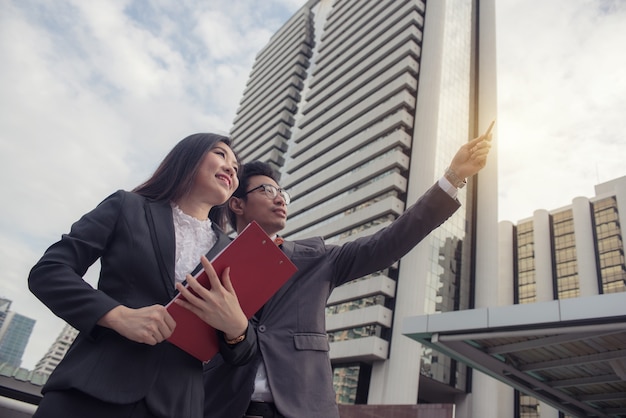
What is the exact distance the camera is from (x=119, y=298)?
4.68 feet

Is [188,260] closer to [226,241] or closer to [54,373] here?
[226,241]

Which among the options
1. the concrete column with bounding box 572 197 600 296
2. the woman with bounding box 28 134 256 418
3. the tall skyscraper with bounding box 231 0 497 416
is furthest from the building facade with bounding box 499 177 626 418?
the woman with bounding box 28 134 256 418

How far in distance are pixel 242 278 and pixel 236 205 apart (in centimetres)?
103

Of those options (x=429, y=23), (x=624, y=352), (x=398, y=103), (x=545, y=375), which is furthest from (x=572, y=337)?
(x=429, y=23)

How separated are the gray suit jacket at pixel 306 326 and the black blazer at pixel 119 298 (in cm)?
24

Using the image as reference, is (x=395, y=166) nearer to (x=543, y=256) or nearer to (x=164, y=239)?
(x=543, y=256)

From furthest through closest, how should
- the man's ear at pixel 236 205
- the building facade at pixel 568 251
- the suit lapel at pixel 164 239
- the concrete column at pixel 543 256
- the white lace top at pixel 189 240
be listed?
the concrete column at pixel 543 256, the building facade at pixel 568 251, the man's ear at pixel 236 205, the white lace top at pixel 189 240, the suit lapel at pixel 164 239

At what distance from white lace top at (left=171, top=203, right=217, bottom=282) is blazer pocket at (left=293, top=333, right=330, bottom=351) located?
1.78ft

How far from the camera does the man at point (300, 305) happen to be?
177cm

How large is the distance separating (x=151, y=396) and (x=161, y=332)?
7.4 inches

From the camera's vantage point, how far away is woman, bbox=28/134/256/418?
1.22 meters

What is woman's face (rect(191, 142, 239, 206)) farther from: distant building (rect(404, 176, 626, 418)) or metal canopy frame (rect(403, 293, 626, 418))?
metal canopy frame (rect(403, 293, 626, 418))

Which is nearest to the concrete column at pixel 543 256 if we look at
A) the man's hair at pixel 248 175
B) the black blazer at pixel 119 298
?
the man's hair at pixel 248 175

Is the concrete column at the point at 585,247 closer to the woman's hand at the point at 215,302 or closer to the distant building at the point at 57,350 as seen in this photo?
the woman's hand at the point at 215,302
